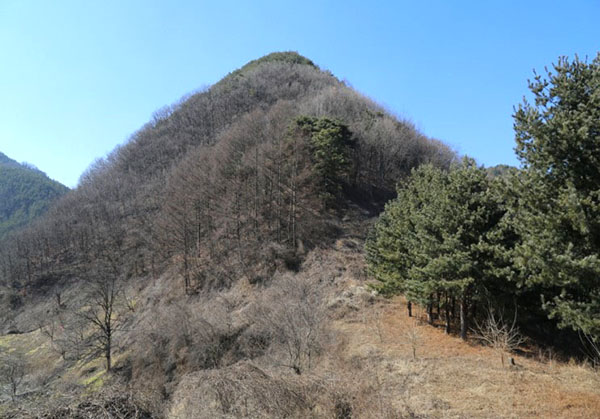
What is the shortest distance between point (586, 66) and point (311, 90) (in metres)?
77.0

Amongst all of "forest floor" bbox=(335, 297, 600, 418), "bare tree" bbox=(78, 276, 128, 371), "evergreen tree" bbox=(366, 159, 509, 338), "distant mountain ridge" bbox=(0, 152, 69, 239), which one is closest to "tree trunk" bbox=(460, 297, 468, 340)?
"evergreen tree" bbox=(366, 159, 509, 338)

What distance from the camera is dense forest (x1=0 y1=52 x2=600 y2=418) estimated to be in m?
8.56

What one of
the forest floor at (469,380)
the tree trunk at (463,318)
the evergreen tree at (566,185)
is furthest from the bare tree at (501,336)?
the evergreen tree at (566,185)

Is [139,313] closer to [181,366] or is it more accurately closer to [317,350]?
[181,366]

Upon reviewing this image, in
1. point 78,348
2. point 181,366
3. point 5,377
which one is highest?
point 181,366

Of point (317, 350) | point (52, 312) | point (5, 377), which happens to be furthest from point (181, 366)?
point (52, 312)

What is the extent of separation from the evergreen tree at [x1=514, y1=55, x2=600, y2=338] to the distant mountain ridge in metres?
135

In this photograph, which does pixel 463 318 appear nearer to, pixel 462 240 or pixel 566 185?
pixel 462 240

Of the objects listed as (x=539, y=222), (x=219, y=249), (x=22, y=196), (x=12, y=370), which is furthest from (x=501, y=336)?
(x=22, y=196)

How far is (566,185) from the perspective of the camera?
8773 mm

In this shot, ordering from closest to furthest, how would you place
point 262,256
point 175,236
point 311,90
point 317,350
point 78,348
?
point 317,350 < point 78,348 < point 262,256 < point 175,236 < point 311,90

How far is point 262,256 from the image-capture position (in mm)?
32438

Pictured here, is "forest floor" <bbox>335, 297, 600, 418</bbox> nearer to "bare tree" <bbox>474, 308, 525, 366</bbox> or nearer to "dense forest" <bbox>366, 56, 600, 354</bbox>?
"bare tree" <bbox>474, 308, 525, 366</bbox>

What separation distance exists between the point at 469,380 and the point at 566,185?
7.19m
